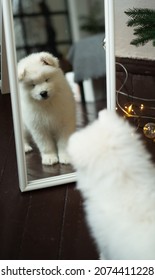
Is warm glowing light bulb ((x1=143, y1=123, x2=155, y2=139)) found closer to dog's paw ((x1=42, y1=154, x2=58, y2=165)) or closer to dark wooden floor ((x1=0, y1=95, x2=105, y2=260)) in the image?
dark wooden floor ((x1=0, y1=95, x2=105, y2=260))

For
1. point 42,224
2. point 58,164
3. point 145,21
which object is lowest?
point 42,224

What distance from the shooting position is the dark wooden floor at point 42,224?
4.43ft

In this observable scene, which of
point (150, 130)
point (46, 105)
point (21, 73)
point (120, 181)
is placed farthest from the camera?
point (150, 130)

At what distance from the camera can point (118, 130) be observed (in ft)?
3.28

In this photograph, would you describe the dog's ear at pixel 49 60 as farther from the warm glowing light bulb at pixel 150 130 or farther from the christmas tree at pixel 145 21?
the warm glowing light bulb at pixel 150 130

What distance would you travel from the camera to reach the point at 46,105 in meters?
1.57

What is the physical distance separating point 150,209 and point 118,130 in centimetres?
24

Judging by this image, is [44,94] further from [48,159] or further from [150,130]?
[150,130]

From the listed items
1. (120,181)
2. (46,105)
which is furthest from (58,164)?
(120,181)

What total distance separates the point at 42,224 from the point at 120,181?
0.60 meters

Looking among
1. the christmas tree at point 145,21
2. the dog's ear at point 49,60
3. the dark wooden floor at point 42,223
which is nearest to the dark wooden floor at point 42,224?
the dark wooden floor at point 42,223

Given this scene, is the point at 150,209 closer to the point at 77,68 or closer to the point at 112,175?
the point at 112,175

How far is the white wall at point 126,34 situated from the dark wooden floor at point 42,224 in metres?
0.67

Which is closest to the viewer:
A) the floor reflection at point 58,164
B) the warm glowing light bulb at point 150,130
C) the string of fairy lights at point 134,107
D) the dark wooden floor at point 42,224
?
the dark wooden floor at point 42,224
